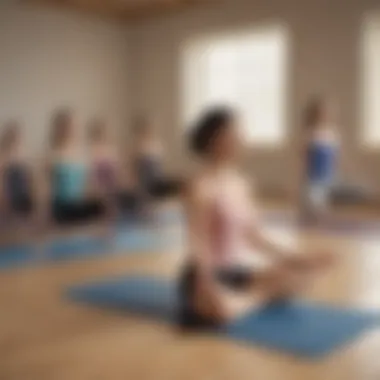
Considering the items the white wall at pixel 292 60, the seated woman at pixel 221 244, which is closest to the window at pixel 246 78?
the white wall at pixel 292 60

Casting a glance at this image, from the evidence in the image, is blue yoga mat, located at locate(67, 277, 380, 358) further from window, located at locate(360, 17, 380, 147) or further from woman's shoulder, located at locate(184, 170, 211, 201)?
window, located at locate(360, 17, 380, 147)

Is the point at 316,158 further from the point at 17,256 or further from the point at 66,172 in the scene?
the point at 17,256

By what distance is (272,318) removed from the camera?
2879 mm

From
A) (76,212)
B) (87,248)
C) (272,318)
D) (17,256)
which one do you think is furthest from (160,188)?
(272,318)

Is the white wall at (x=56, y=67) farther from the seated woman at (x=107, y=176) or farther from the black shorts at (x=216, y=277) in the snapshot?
the black shorts at (x=216, y=277)

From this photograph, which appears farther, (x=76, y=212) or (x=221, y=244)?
(x=76, y=212)

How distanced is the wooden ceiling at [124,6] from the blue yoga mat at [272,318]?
578 cm

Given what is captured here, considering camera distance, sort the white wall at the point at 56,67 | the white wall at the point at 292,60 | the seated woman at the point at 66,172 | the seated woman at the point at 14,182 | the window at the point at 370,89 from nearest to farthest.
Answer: the seated woman at the point at 66,172
the seated woman at the point at 14,182
the window at the point at 370,89
the white wall at the point at 292,60
the white wall at the point at 56,67

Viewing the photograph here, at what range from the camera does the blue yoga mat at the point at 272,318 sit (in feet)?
8.33

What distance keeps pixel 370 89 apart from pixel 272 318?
548 cm

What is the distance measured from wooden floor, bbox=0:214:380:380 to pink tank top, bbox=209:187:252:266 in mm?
351

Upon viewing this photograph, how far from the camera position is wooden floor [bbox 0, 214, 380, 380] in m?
2.22

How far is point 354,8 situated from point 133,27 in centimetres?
328

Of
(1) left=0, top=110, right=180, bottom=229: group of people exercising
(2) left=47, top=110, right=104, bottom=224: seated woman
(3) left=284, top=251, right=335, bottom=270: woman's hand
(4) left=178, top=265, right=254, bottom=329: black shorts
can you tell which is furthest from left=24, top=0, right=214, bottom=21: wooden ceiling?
(3) left=284, top=251, right=335, bottom=270: woman's hand
